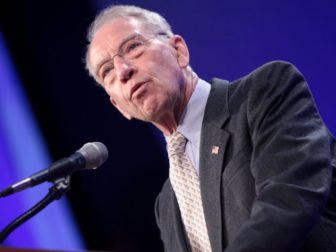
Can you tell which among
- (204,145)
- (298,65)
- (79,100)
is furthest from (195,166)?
(79,100)

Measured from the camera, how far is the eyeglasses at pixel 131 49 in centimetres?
172

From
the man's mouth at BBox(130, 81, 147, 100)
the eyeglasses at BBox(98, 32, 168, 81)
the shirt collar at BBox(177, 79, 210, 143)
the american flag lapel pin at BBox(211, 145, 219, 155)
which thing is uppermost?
the eyeglasses at BBox(98, 32, 168, 81)

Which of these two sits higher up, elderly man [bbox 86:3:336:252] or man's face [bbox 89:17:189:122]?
man's face [bbox 89:17:189:122]

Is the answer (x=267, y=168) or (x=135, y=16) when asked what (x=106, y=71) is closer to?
(x=135, y=16)

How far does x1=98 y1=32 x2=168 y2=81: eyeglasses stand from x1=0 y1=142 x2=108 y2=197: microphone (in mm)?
347

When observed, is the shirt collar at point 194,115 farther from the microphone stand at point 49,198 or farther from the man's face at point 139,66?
the microphone stand at point 49,198

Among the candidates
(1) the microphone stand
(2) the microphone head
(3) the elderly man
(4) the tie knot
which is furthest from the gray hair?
(1) the microphone stand

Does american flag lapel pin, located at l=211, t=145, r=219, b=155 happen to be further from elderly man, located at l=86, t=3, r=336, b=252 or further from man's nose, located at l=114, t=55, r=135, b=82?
man's nose, located at l=114, t=55, r=135, b=82

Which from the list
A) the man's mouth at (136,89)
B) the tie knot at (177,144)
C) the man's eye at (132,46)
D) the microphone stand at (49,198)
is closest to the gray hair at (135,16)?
the man's eye at (132,46)

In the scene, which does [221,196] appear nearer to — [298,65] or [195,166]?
[195,166]

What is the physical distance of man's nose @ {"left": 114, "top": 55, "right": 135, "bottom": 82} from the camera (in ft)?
5.51

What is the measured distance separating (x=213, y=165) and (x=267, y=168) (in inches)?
8.4

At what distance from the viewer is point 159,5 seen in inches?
90.0

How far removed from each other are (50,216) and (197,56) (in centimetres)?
101
